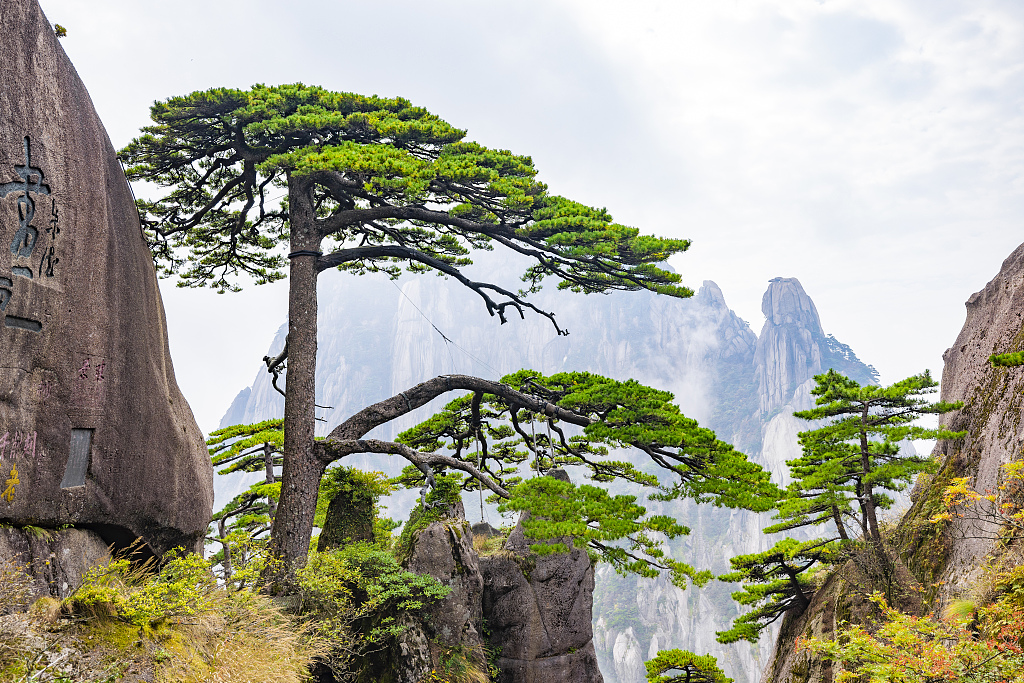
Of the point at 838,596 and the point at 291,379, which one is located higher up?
the point at 291,379

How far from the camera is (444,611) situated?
9.26 metres

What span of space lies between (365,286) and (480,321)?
36.8m

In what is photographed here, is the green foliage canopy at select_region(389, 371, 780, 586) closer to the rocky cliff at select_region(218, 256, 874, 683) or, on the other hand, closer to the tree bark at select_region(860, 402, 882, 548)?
the tree bark at select_region(860, 402, 882, 548)

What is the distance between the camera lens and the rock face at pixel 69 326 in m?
5.30

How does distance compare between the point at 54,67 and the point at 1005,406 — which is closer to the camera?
the point at 54,67

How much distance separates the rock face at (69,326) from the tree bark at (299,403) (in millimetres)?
1661

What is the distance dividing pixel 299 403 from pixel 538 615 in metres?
5.80

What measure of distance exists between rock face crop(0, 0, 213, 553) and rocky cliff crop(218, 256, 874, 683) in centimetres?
8594

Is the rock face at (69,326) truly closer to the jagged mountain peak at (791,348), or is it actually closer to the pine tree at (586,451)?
the pine tree at (586,451)

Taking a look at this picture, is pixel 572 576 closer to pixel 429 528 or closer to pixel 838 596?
pixel 429 528

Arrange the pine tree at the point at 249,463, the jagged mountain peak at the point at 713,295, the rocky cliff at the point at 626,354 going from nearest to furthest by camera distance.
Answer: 1. the pine tree at the point at 249,463
2. the rocky cliff at the point at 626,354
3. the jagged mountain peak at the point at 713,295

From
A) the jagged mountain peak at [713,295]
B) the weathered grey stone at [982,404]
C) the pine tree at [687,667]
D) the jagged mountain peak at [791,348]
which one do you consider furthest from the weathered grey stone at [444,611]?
the jagged mountain peak at [713,295]

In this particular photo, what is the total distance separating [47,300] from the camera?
556cm

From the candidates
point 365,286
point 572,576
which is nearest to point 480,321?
point 365,286
